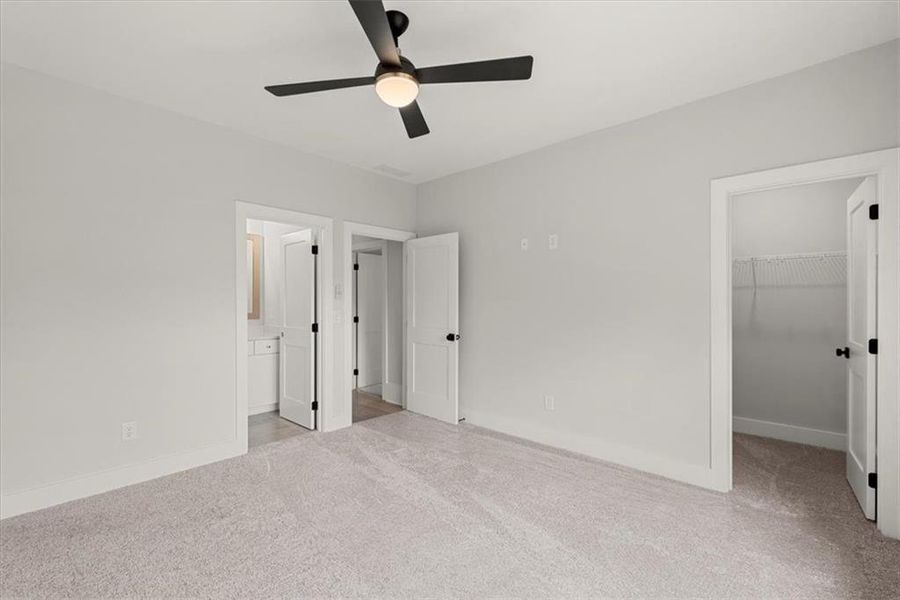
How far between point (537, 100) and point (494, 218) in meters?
1.43

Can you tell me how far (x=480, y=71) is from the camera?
6.31 ft

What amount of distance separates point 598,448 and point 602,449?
Answer: 33 millimetres

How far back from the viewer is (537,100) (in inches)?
117

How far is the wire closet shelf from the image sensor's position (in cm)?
370

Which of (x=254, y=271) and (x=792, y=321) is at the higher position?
(x=254, y=271)

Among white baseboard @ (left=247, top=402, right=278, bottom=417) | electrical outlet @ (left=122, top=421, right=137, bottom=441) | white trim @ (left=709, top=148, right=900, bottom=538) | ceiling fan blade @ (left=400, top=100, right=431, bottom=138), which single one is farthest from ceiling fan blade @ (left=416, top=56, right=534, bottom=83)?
white baseboard @ (left=247, top=402, right=278, bottom=417)

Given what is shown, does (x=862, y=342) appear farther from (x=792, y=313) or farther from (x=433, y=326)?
(x=433, y=326)

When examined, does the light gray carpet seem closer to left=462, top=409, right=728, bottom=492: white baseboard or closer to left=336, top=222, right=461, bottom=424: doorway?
left=462, top=409, right=728, bottom=492: white baseboard

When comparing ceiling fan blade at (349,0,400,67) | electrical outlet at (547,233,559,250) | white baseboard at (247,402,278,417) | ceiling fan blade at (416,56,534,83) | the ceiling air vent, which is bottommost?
white baseboard at (247,402,278,417)

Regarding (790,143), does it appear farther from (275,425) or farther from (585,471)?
(275,425)

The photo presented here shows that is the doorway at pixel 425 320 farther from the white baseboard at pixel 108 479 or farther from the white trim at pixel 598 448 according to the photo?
the white baseboard at pixel 108 479

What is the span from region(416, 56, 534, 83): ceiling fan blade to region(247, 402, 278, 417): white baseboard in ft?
13.6

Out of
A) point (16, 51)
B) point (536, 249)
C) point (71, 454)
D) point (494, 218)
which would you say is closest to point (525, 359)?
point (536, 249)

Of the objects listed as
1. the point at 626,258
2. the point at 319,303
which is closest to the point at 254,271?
the point at 319,303
